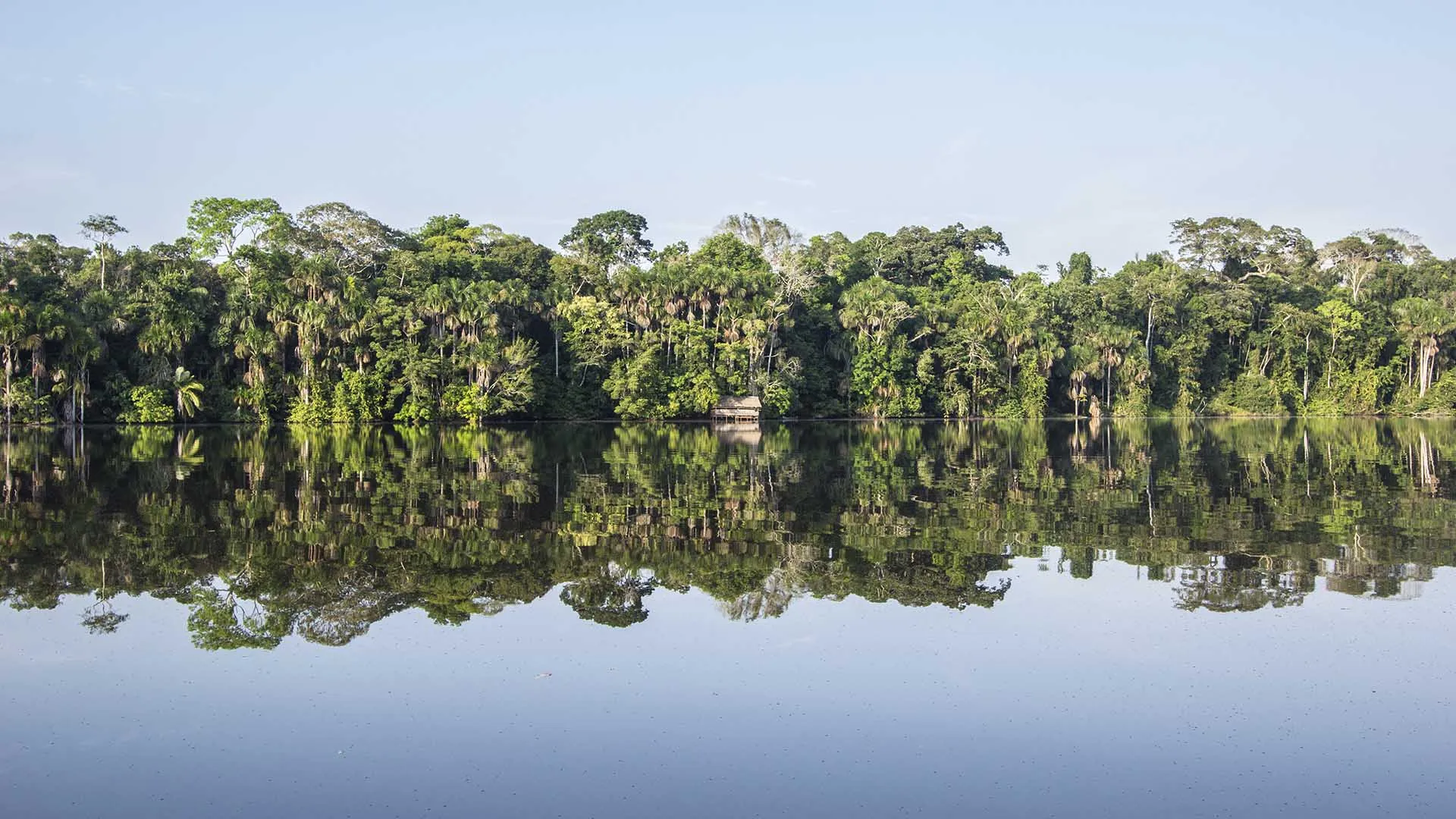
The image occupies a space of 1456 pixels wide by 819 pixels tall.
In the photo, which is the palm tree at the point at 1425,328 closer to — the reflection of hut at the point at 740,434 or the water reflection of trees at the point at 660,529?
the water reflection of trees at the point at 660,529

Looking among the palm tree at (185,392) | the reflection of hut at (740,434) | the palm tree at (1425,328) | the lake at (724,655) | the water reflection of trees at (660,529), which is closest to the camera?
the lake at (724,655)

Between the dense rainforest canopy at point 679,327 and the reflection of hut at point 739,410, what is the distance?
3.77 feet

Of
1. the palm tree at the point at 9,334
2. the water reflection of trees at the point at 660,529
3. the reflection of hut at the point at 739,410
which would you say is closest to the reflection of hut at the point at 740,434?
the reflection of hut at the point at 739,410

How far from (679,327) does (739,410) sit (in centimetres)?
670

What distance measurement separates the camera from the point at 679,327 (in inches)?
2717

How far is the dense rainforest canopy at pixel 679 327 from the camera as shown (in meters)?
60.3

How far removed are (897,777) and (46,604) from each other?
→ 35.0ft

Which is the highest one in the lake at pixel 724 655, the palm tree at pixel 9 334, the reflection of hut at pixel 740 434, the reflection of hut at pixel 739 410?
the palm tree at pixel 9 334

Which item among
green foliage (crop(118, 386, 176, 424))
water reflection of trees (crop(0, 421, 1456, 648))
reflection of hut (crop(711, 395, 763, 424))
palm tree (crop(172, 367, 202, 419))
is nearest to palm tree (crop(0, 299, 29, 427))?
green foliage (crop(118, 386, 176, 424))

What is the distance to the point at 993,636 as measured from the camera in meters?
12.6

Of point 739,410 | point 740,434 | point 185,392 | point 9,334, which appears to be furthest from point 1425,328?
point 9,334

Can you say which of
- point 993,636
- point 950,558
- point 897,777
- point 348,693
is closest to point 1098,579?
point 950,558

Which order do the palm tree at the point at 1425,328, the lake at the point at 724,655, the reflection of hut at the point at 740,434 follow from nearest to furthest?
the lake at the point at 724,655, the reflection of hut at the point at 740,434, the palm tree at the point at 1425,328

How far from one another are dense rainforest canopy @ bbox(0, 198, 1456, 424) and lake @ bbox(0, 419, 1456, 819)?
3734cm
